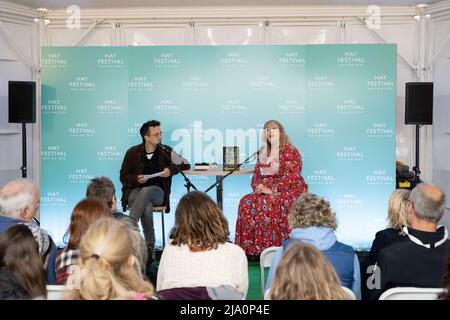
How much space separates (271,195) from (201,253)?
11.4 ft

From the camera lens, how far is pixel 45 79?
7.30 meters

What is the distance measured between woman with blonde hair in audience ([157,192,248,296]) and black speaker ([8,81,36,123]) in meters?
4.28

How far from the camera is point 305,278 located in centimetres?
221

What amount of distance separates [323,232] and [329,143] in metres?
3.88

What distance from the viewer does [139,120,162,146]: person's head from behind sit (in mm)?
6797

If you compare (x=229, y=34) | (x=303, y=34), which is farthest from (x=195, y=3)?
(x=303, y=34)

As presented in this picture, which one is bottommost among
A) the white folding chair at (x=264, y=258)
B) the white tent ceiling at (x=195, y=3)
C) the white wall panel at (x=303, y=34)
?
the white folding chair at (x=264, y=258)

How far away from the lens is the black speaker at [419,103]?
22.6 feet

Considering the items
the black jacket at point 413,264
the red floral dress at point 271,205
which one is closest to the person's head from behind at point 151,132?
the red floral dress at point 271,205

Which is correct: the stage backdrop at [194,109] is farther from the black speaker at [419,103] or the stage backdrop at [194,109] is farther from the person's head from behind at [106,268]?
the person's head from behind at [106,268]

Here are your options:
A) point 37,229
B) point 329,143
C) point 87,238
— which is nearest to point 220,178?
point 329,143

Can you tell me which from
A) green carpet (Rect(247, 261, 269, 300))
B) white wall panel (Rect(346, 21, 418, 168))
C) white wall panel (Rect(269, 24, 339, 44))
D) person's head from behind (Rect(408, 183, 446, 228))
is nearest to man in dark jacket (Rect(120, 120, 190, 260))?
green carpet (Rect(247, 261, 269, 300))

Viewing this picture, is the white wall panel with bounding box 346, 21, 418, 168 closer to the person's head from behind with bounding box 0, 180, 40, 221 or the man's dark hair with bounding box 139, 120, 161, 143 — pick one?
the man's dark hair with bounding box 139, 120, 161, 143
